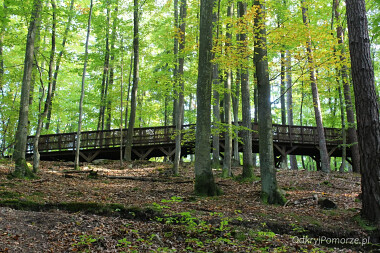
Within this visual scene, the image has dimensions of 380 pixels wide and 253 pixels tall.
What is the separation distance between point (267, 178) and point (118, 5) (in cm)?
1432

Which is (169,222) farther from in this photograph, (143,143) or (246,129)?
(143,143)

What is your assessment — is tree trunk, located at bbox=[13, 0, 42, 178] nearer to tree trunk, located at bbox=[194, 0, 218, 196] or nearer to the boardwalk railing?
tree trunk, located at bbox=[194, 0, 218, 196]

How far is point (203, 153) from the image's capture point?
23.0ft

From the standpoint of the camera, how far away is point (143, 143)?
16453mm

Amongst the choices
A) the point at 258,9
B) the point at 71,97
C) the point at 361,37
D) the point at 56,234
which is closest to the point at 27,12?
the point at 258,9

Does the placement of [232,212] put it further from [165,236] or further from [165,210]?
[165,236]

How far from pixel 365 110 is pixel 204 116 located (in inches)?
140

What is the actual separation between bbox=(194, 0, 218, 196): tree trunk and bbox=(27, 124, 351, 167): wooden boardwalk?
777 cm

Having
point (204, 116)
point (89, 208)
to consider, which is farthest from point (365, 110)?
point (89, 208)

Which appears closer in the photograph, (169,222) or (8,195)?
(169,222)

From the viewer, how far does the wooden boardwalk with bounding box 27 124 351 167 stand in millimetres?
15859

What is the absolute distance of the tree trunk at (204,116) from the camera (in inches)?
277

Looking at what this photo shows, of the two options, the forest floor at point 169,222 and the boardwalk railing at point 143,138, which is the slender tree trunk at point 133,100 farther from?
the forest floor at point 169,222

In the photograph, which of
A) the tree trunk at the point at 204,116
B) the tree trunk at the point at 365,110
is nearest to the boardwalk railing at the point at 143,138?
the tree trunk at the point at 204,116
